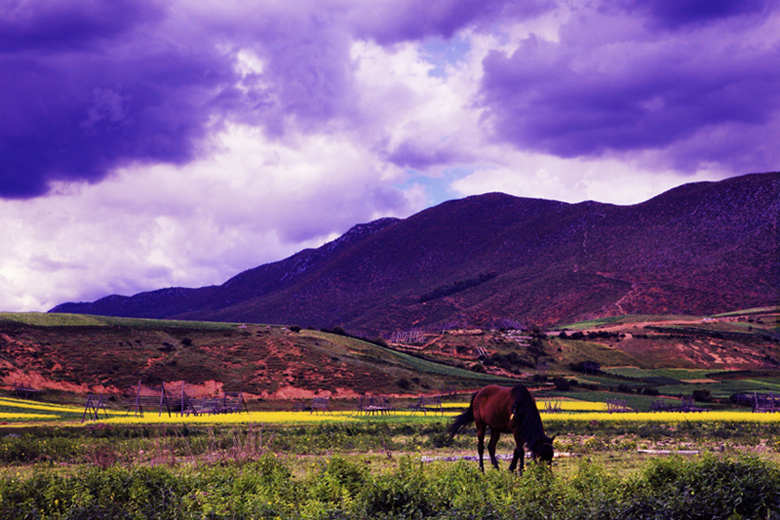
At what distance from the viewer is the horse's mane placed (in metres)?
12.8

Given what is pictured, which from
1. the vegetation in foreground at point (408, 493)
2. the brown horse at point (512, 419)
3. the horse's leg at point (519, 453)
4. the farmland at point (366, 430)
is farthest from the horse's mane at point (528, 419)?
the vegetation in foreground at point (408, 493)

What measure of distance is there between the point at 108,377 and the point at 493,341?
54.3 metres

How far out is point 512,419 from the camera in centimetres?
1331

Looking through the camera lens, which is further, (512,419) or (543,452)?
(512,419)

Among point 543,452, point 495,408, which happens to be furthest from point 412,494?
point 495,408

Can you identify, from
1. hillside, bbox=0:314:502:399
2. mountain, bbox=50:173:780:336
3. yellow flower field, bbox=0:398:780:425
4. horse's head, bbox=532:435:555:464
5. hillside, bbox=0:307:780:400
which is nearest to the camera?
horse's head, bbox=532:435:555:464

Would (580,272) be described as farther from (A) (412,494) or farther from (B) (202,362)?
(A) (412,494)

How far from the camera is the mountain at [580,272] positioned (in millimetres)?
121875

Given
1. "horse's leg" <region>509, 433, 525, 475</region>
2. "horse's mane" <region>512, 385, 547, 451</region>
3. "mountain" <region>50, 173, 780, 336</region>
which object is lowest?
"horse's leg" <region>509, 433, 525, 475</region>

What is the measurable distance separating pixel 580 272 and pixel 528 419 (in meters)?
128

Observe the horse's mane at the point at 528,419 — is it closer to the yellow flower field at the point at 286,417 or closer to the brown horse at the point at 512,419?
the brown horse at the point at 512,419

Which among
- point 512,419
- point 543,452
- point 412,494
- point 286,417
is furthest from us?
point 286,417

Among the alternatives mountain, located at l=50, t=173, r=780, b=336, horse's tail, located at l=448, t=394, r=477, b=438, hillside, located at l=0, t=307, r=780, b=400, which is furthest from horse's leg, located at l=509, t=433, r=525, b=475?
mountain, located at l=50, t=173, r=780, b=336

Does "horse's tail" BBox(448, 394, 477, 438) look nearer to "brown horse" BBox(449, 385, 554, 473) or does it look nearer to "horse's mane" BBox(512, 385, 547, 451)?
"brown horse" BBox(449, 385, 554, 473)
